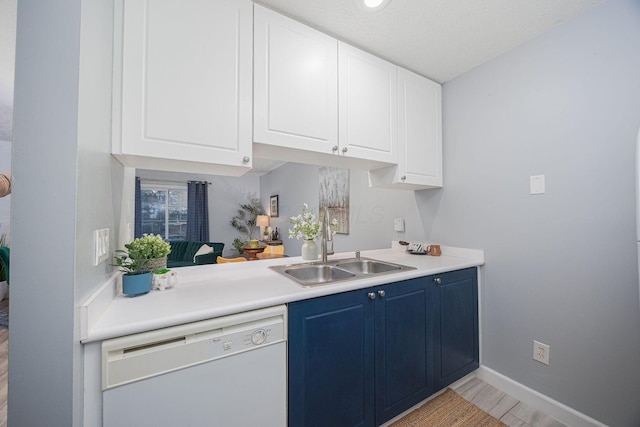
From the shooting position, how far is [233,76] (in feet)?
4.08

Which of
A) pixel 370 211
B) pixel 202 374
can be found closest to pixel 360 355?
pixel 202 374

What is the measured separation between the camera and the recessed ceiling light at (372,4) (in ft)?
4.36

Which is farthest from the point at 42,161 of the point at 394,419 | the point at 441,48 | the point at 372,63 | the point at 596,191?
the point at 596,191

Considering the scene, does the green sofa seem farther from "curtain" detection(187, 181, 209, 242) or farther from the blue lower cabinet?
the blue lower cabinet

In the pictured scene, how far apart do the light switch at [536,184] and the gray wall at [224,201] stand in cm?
536

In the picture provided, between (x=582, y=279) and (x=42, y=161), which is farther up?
(x=42, y=161)

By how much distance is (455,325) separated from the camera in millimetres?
1694

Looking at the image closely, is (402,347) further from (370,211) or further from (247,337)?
(370,211)

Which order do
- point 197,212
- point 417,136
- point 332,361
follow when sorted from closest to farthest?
point 332,361, point 417,136, point 197,212

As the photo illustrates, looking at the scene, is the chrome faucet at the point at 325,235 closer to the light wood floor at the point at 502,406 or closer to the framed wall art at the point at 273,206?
the light wood floor at the point at 502,406

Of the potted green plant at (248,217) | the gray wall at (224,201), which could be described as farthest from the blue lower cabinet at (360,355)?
the potted green plant at (248,217)

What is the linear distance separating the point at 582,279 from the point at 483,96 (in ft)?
4.38

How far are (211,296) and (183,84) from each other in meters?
0.93

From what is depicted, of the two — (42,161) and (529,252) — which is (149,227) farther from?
(529,252)
